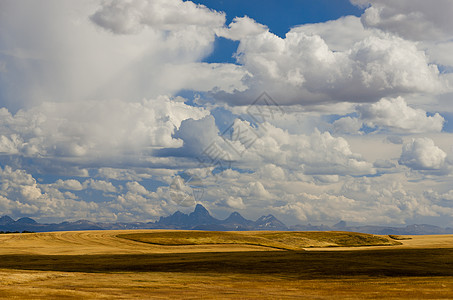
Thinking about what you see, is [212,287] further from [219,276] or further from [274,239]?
[274,239]

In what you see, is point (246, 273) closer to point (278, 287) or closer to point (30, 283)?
point (278, 287)

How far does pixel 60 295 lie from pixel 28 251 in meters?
72.2

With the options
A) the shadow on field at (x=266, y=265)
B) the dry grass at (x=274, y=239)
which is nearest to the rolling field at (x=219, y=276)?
the shadow on field at (x=266, y=265)

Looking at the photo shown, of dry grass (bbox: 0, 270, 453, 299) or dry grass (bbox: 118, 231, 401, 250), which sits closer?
dry grass (bbox: 0, 270, 453, 299)

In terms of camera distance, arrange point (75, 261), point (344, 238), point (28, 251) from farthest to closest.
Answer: point (344, 238) → point (28, 251) → point (75, 261)

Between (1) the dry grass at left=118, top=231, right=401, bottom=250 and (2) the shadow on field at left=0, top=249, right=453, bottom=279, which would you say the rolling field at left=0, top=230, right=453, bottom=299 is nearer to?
(2) the shadow on field at left=0, top=249, right=453, bottom=279

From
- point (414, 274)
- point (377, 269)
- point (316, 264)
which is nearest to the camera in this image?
point (414, 274)

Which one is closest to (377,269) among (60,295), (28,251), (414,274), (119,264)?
(414,274)

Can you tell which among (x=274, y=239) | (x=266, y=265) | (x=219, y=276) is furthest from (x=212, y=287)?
(x=274, y=239)

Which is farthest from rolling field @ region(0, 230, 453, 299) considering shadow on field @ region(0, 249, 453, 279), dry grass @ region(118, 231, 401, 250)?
dry grass @ region(118, 231, 401, 250)

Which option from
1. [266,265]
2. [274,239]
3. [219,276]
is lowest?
[219,276]

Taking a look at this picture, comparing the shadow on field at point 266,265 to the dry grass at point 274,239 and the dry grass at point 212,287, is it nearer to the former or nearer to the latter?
the dry grass at point 212,287

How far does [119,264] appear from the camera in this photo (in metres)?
79.2

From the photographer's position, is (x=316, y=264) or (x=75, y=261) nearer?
(x=316, y=264)
